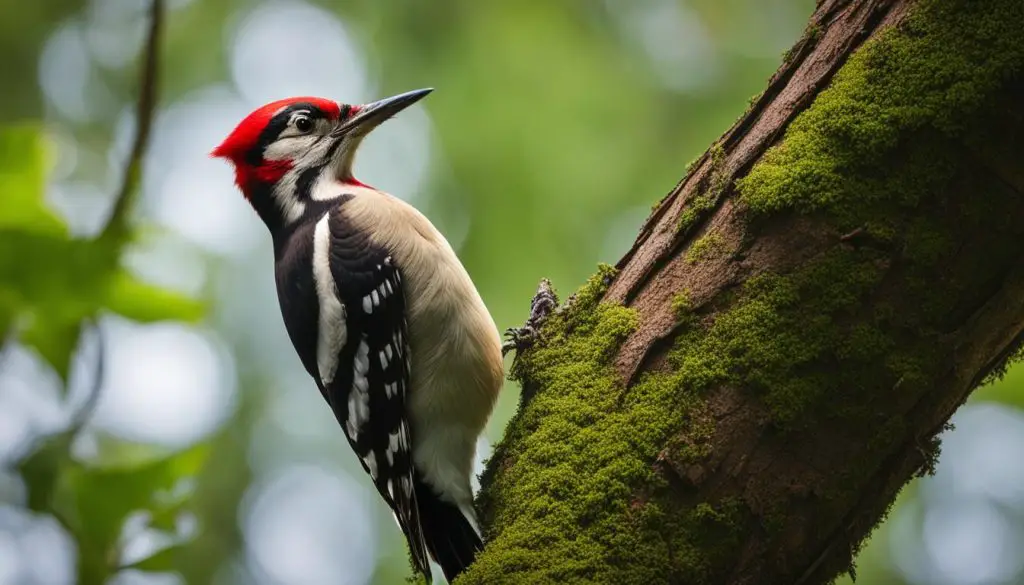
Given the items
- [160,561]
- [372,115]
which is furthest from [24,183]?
[372,115]

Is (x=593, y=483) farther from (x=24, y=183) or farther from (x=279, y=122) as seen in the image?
(x=279, y=122)

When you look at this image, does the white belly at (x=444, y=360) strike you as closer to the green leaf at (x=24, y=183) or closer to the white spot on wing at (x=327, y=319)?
the white spot on wing at (x=327, y=319)

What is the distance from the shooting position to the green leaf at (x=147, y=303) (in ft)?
6.22

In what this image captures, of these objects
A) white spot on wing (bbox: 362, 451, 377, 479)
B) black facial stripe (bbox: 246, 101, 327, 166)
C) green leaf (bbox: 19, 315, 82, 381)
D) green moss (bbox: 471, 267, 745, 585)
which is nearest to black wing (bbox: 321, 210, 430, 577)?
white spot on wing (bbox: 362, 451, 377, 479)

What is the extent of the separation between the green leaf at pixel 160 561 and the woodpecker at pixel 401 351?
120 cm

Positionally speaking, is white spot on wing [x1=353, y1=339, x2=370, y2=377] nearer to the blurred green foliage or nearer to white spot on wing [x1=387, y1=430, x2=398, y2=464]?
white spot on wing [x1=387, y1=430, x2=398, y2=464]

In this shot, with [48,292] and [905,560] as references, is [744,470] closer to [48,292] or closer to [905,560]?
[48,292]

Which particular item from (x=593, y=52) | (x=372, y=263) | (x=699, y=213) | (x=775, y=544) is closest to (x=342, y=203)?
(x=372, y=263)

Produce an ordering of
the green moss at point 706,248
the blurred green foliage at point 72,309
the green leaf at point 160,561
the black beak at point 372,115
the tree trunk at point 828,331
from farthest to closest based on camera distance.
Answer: the black beak at point 372,115, the green moss at point 706,248, the tree trunk at point 828,331, the green leaf at point 160,561, the blurred green foliage at point 72,309

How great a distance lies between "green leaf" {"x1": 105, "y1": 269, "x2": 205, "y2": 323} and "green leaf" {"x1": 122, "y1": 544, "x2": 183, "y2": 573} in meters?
0.48

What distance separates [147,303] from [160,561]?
53 cm

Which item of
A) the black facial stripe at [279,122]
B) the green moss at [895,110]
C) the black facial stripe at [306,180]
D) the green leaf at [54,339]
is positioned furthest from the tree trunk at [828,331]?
the black facial stripe at [279,122]

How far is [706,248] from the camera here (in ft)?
7.87

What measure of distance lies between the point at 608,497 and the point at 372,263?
1447 millimetres
